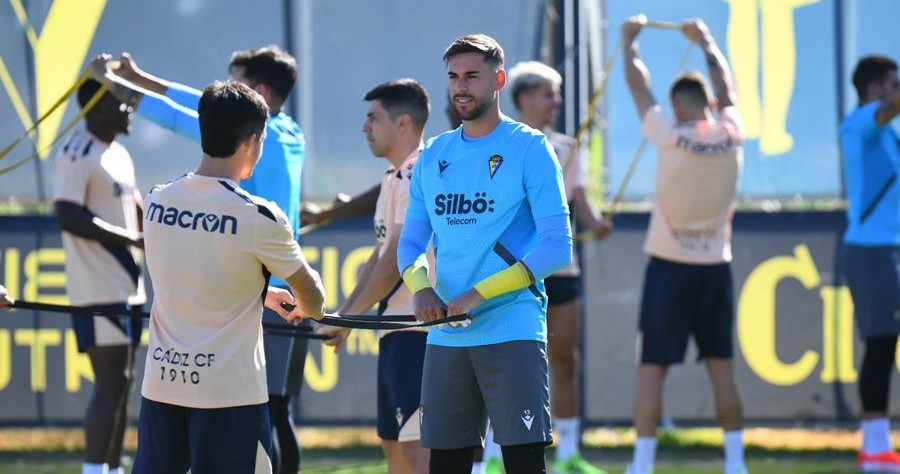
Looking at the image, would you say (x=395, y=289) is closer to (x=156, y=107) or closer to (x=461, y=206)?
(x=461, y=206)

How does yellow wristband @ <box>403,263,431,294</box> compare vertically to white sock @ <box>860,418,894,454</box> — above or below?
above

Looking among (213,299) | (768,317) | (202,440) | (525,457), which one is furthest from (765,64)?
(202,440)

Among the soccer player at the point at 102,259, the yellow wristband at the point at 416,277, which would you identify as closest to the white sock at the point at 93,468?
the soccer player at the point at 102,259

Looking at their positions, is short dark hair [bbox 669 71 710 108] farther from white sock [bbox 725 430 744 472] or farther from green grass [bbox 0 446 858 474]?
green grass [bbox 0 446 858 474]

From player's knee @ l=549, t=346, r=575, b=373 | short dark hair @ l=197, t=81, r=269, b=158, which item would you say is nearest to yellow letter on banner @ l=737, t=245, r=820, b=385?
player's knee @ l=549, t=346, r=575, b=373

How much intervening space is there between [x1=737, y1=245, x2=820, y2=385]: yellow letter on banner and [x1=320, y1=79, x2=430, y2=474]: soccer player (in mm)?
3489

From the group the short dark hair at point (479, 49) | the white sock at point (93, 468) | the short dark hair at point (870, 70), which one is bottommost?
the white sock at point (93, 468)

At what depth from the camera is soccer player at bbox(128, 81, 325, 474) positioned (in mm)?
4090

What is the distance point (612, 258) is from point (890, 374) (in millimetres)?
1759

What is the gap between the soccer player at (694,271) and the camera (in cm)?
709

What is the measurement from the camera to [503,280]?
4301mm

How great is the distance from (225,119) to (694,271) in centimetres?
355

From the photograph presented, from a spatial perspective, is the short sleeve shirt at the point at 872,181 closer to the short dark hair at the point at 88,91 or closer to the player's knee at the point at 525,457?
the player's knee at the point at 525,457

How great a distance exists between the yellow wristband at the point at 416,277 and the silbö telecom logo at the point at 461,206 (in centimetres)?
18
